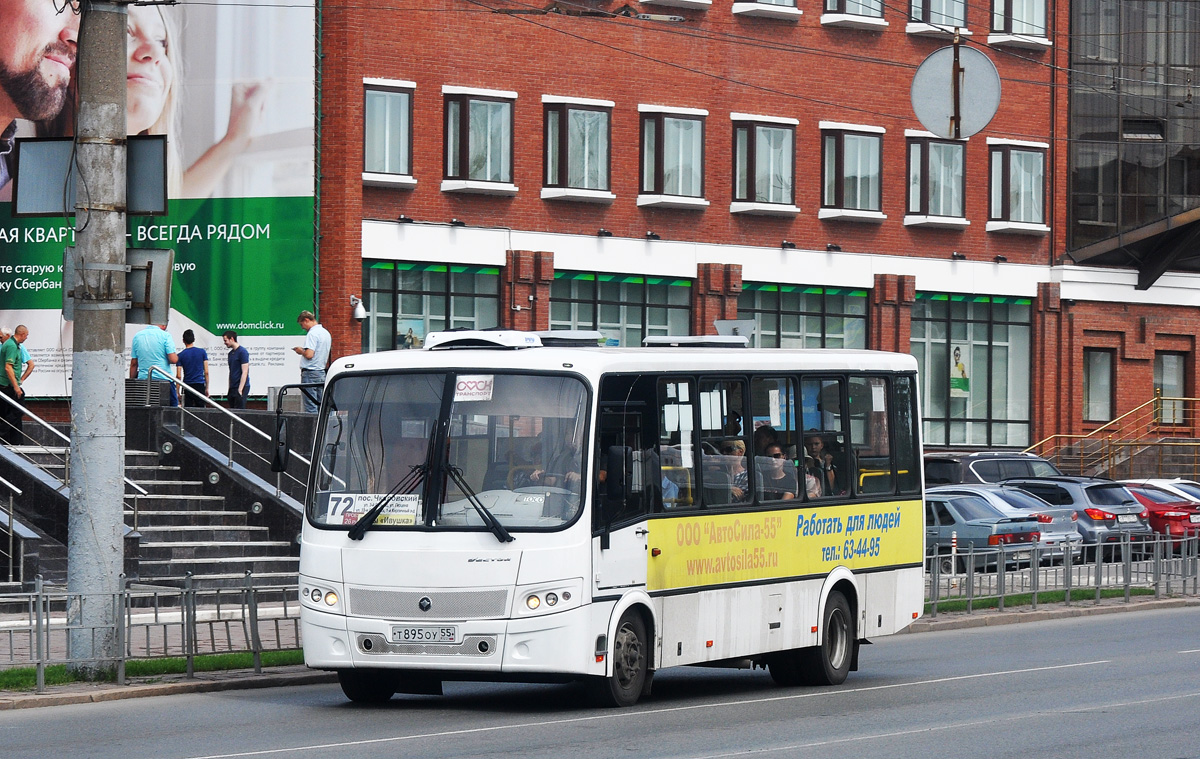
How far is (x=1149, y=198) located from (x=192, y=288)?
23685 mm

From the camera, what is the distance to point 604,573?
1384cm

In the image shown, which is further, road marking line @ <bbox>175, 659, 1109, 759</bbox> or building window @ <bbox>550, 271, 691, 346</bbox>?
building window @ <bbox>550, 271, 691, 346</bbox>

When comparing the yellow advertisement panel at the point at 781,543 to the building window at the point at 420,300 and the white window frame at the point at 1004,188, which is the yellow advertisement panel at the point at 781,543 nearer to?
the building window at the point at 420,300

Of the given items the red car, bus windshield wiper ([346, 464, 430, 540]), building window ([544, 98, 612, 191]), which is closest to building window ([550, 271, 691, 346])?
building window ([544, 98, 612, 191])

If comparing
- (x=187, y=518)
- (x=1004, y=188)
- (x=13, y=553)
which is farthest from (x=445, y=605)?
(x=1004, y=188)

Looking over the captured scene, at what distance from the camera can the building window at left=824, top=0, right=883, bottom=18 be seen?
41781mm

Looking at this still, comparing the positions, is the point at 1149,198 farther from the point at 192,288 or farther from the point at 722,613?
the point at 722,613

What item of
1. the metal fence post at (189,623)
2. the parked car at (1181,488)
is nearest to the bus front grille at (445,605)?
the metal fence post at (189,623)

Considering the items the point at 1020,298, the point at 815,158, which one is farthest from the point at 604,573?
the point at 1020,298

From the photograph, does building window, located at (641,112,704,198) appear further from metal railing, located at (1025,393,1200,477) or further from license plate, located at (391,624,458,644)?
license plate, located at (391,624,458,644)

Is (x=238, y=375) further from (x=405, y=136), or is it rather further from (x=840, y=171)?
(x=840, y=171)

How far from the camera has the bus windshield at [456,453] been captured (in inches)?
545

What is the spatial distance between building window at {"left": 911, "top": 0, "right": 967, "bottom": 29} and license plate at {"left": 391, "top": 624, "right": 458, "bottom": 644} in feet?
105

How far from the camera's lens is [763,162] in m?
40.8
